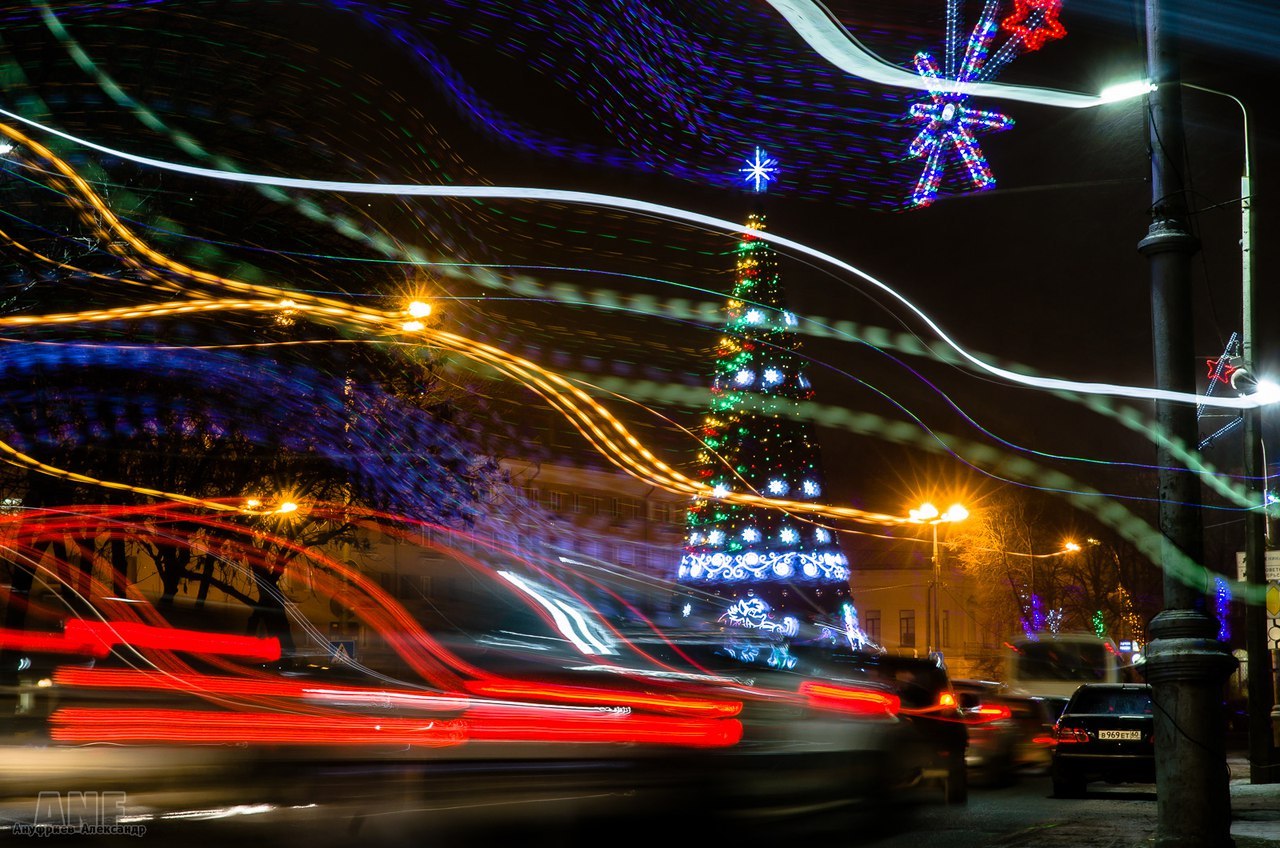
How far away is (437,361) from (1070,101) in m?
16.7

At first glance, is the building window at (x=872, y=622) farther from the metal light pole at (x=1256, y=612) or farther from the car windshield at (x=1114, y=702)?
the car windshield at (x=1114, y=702)

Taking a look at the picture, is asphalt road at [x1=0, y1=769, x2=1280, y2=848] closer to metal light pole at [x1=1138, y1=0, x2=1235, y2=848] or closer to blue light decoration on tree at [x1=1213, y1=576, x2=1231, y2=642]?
metal light pole at [x1=1138, y1=0, x2=1235, y2=848]

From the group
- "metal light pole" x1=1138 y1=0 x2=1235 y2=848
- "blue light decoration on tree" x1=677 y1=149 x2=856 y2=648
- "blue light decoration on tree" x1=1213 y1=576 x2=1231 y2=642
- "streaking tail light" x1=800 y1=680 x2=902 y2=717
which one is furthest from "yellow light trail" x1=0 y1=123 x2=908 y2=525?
"blue light decoration on tree" x1=1213 y1=576 x2=1231 y2=642

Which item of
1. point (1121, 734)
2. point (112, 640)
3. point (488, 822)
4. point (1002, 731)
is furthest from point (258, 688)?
point (1002, 731)

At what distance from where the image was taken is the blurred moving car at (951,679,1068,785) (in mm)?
18922

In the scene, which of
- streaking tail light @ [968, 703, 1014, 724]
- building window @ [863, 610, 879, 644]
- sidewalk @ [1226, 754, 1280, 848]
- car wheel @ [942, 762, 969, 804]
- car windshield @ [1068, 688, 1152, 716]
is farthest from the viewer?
building window @ [863, 610, 879, 644]

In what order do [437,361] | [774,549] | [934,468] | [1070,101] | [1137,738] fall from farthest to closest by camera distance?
[934,468] → [774,549] → [437,361] → [1137,738] → [1070,101]

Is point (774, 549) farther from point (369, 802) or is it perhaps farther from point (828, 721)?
point (369, 802)

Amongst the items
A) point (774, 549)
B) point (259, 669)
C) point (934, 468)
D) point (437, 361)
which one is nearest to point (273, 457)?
point (437, 361)

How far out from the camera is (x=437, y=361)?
25.4 m

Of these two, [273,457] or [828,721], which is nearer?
[828,721]

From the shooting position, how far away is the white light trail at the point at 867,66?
33.9 ft

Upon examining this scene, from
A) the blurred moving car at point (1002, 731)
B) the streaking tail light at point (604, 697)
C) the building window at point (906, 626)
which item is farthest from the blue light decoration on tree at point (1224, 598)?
the streaking tail light at point (604, 697)

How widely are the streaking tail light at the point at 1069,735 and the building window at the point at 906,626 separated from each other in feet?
213
